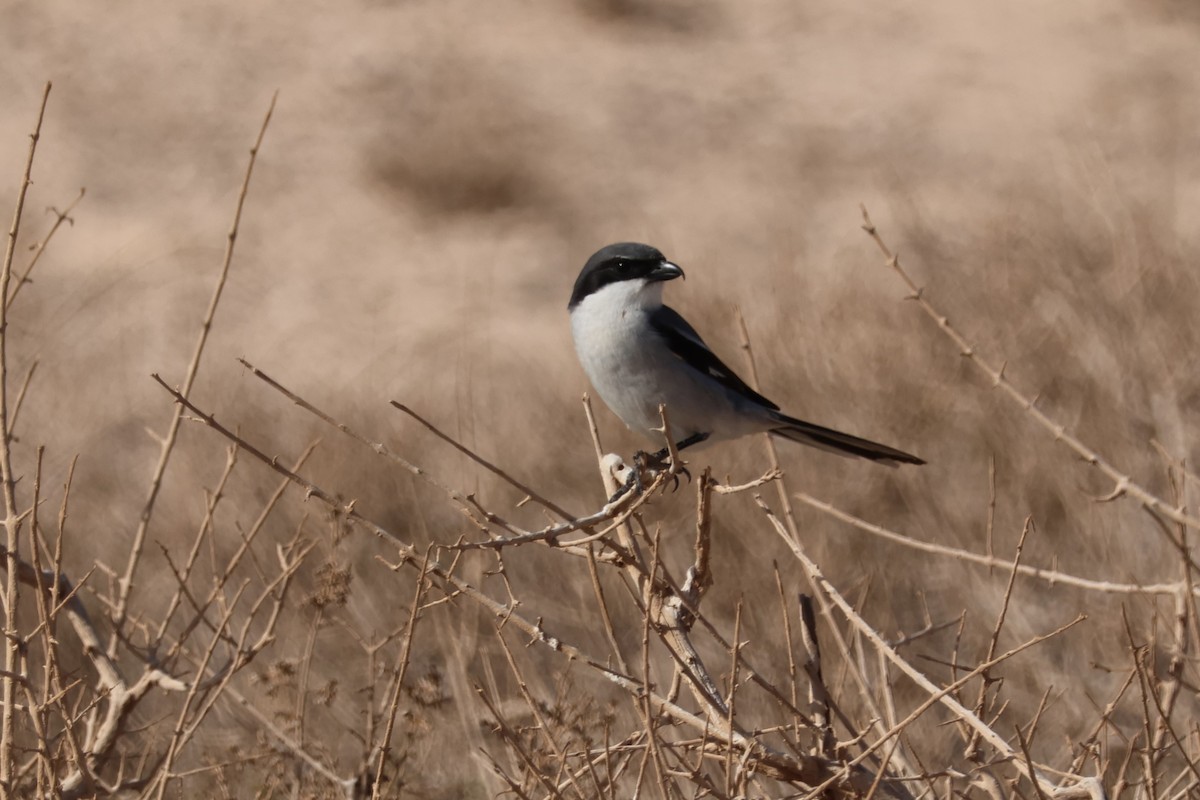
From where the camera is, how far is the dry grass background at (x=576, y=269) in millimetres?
7551

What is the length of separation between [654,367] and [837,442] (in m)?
0.55

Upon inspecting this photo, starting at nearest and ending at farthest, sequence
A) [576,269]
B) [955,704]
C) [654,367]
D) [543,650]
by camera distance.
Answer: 1. [955,704]
2. [654,367]
3. [543,650]
4. [576,269]

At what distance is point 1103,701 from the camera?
7191 mm

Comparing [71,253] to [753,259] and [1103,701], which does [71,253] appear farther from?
[1103,701]

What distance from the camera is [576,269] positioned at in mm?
13484

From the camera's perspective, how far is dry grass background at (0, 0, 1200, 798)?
755cm

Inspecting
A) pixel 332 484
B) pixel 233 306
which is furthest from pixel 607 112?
pixel 332 484

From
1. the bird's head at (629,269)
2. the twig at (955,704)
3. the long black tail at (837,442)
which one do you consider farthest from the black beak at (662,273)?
the twig at (955,704)

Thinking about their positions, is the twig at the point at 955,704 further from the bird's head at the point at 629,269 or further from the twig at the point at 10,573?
the bird's head at the point at 629,269

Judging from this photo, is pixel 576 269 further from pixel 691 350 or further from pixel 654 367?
pixel 654 367

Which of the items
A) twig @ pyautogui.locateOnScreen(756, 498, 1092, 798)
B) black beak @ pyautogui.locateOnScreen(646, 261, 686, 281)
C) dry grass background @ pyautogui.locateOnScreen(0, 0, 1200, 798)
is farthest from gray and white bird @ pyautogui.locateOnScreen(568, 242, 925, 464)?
twig @ pyautogui.locateOnScreen(756, 498, 1092, 798)

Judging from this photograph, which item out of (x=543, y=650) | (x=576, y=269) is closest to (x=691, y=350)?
(x=543, y=650)

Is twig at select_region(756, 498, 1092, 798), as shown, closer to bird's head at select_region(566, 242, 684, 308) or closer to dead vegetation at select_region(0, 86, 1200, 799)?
dead vegetation at select_region(0, 86, 1200, 799)

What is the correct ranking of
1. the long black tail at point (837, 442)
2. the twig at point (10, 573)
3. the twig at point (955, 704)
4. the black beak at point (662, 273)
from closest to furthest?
the twig at point (955, 704), the twig at point (10, 573), the long black tail at point (837, 442), the black beak at point (662, 273)
